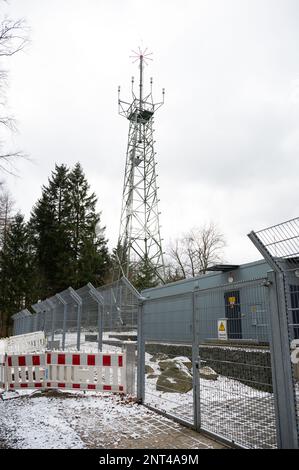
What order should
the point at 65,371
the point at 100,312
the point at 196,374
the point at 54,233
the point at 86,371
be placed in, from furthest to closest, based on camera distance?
the point at 54,233
the point at 100,312
the point at 65,371
the point at 86,371
the point at 196,374

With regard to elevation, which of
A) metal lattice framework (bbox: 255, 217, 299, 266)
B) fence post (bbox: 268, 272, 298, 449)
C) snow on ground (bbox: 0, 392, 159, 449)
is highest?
metal lattice framework (bbox: 255, 217, 299, 266)

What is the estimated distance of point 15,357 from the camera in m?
8.24

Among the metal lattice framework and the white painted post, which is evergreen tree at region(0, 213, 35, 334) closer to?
the white painted post

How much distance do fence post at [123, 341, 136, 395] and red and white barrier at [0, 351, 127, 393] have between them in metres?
0.08

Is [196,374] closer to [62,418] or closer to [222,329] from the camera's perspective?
[222,329]

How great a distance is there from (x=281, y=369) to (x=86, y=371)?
17.1 ft

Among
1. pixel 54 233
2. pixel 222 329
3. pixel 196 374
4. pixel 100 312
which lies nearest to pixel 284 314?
pixel 222 329

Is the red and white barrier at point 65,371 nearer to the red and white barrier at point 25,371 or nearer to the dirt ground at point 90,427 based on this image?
the red and white barrier at point 25,371

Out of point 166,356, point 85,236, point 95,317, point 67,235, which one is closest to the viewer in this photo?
point 166,356

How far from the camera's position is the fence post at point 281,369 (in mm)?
3662

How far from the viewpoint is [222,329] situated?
480 cm

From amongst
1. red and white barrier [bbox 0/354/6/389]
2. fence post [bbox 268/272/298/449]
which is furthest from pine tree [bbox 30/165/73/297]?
fence post [bbox 268/272/298/449]

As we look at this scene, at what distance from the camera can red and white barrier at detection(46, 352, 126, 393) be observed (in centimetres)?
784

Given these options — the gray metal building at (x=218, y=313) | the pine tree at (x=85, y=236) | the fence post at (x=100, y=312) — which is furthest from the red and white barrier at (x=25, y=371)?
the pine tree at (x=85, y=236)
